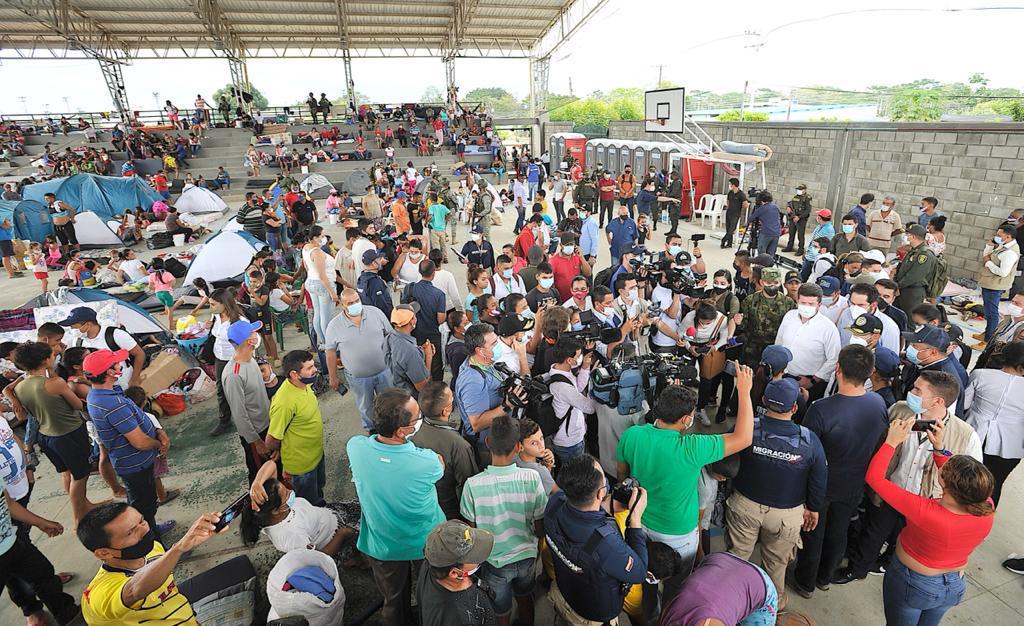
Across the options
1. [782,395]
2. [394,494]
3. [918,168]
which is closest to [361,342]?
[394,494]

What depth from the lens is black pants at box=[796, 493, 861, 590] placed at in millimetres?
3074

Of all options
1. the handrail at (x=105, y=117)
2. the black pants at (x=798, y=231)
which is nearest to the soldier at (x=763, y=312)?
the black pants at (x=798, y=231)

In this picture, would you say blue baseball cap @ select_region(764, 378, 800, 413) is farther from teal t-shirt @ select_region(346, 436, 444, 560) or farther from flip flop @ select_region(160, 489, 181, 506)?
flip flop @ select_region(160, 489, 181, 506)

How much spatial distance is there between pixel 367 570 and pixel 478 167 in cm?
2202

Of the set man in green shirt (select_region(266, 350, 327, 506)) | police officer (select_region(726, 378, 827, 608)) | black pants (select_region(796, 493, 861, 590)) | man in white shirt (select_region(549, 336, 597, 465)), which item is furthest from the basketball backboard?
man in green shirt (select_region(266, 350, 327, 506))

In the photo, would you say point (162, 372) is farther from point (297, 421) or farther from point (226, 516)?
point (226, 516)

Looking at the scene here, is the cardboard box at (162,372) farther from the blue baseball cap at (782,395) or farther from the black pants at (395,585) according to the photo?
the blue baseball cap at (782,395)

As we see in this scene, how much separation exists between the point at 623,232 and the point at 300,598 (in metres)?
6.14

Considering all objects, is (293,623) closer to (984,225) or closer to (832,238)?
(832,238)

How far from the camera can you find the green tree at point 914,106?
18.0 meters

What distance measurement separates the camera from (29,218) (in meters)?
12.8

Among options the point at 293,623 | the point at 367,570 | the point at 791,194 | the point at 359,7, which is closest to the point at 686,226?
the point at 791,194

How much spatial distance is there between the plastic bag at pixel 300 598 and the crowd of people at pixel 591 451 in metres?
0.25

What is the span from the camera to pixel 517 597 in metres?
2.96
